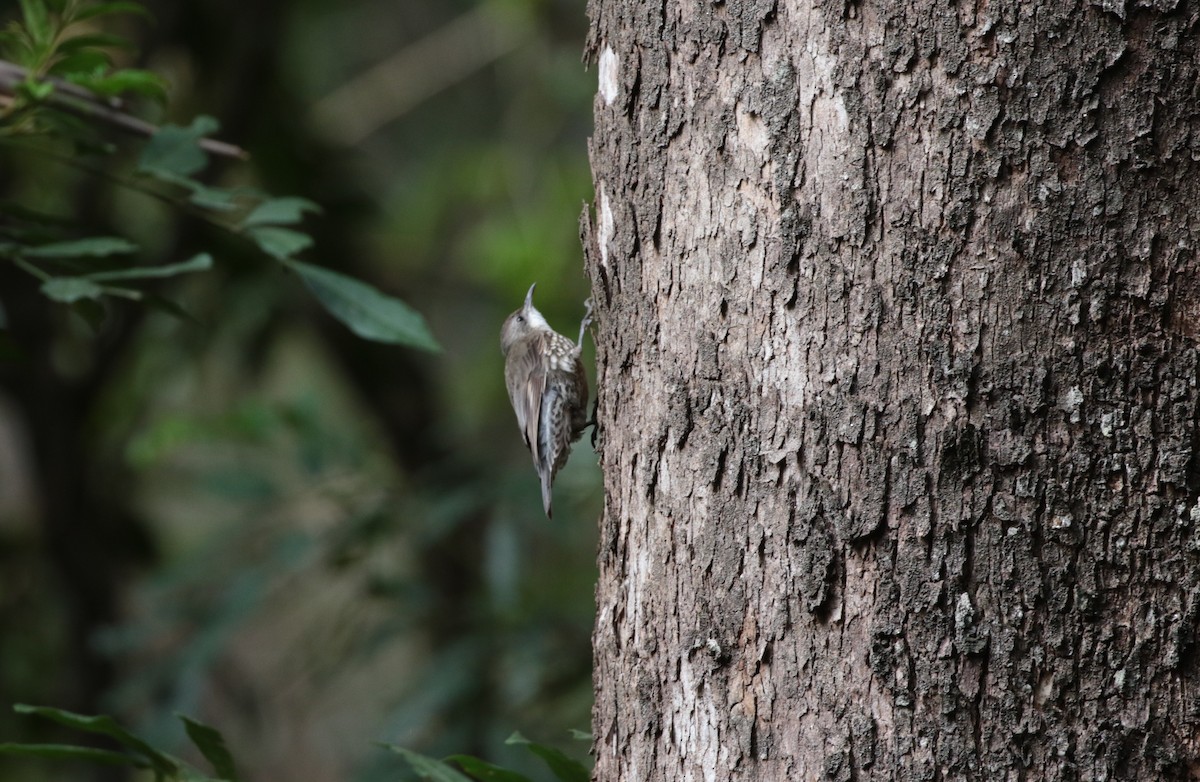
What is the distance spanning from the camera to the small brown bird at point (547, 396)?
3.18 m

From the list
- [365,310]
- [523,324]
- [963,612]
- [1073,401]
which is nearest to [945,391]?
[1073,401]

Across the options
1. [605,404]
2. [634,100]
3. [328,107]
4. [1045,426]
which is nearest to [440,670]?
[605,404]

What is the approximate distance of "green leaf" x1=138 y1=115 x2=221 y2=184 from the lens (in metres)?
2.03

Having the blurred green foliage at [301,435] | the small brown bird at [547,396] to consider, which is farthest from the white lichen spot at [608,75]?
the blurred green foliage at [301,435]

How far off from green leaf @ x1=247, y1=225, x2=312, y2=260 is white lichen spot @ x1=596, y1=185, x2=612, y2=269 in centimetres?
56

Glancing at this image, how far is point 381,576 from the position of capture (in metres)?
3.79

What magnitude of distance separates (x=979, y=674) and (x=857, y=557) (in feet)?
0.62

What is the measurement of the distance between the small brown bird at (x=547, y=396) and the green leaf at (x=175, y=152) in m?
1.33

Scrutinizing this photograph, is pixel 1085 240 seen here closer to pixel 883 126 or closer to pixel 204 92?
pixel 883 126

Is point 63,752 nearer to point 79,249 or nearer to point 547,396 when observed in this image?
point 79,249

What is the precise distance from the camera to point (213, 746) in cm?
182

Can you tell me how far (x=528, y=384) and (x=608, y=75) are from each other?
1.72 metres

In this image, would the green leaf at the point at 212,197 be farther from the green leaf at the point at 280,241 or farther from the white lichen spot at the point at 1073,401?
the white lichen spot at the point at 1073,401

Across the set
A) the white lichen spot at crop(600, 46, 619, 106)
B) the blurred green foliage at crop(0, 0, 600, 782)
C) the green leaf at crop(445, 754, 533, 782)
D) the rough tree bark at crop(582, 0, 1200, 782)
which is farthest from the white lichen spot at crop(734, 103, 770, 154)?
the blurred green foliage at crop(0, 0, 600, 782)
